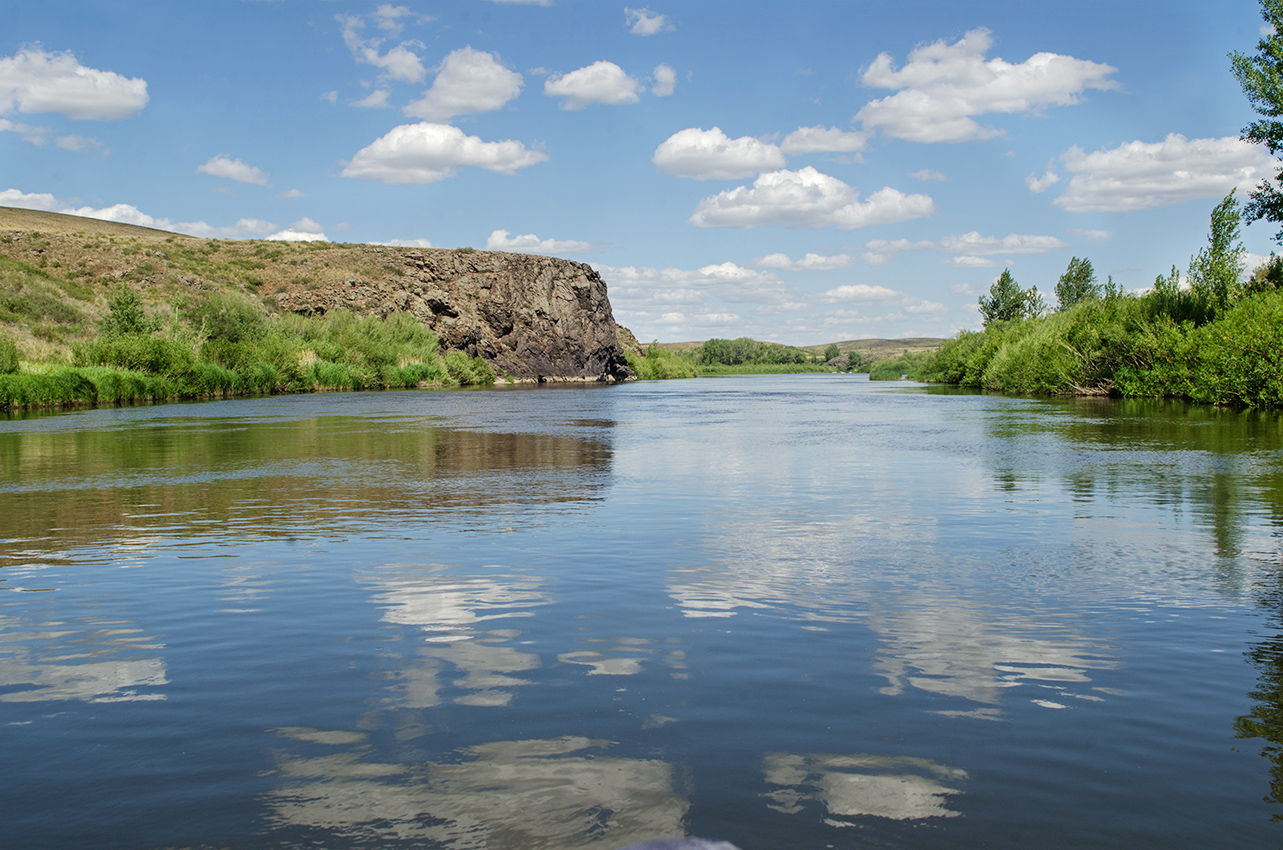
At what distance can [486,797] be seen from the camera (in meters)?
4.54

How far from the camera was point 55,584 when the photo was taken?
9336mm

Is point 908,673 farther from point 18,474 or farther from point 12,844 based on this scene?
point 18,474

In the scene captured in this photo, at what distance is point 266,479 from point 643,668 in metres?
13.7

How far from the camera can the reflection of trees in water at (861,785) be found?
4.41 m

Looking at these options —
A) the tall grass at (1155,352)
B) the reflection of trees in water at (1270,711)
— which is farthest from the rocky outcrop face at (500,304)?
the reflection of trees in water at (1270,711)

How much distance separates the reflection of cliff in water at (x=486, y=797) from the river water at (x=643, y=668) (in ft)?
0.06

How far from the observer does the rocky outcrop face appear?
348 feet

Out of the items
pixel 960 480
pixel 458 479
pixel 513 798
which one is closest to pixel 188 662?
pixel 513 798

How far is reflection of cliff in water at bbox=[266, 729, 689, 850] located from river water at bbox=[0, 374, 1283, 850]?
0.02 metres

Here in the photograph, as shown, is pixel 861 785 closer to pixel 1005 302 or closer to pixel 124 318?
pixel 124 318

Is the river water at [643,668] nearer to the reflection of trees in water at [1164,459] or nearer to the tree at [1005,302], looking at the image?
the reflection of trees in water at [1164,459]

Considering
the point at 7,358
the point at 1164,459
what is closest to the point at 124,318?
Result: the point at 7,358

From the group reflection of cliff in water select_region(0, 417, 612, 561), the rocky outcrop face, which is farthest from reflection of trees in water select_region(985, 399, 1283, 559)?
the rocky outcrop face

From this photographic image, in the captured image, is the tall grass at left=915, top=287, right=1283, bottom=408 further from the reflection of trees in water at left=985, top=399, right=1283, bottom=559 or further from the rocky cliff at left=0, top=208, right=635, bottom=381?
the rocky cliff at left=0, top=208, right=635, bottom=381
